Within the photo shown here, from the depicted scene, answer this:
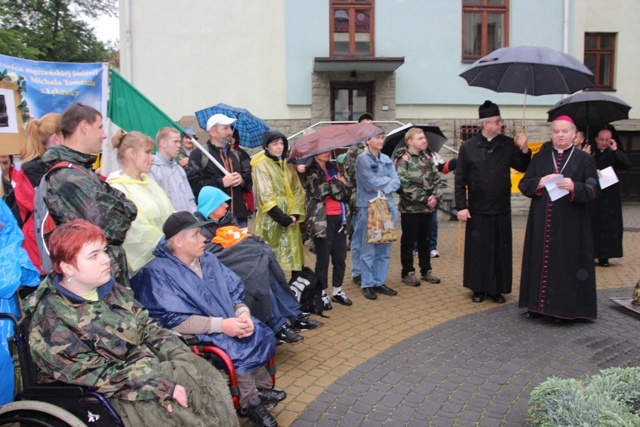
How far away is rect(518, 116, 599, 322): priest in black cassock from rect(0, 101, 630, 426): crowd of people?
1 centimetres

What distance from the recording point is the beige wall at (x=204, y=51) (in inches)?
550

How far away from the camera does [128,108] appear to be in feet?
16.4

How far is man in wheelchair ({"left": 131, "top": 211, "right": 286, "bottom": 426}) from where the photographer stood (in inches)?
134

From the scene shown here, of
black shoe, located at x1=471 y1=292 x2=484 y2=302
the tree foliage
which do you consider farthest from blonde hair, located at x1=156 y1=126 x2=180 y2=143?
the tree foliage

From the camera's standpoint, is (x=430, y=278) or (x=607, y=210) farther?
(x=607, y=210)

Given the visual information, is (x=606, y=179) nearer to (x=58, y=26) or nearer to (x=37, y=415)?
(x=37, y=415)

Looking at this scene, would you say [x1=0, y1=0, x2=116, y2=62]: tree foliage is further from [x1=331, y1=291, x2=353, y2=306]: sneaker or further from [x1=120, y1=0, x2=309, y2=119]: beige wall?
[x1=331, y1=291, x2=353, y2=306]: sneaker

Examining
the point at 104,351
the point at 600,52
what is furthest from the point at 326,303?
the point at 600,52

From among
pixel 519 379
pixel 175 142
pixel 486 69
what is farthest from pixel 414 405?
pixel 486 69

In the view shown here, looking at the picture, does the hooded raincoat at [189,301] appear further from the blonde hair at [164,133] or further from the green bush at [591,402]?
the blonde hair at [164,133]

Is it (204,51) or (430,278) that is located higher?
(204,51)

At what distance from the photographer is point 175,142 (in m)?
5.25

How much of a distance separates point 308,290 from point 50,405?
11.2 ft

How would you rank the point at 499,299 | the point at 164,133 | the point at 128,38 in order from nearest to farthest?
the point at 164,133 → the point at 499,299 → the point at 128,38
